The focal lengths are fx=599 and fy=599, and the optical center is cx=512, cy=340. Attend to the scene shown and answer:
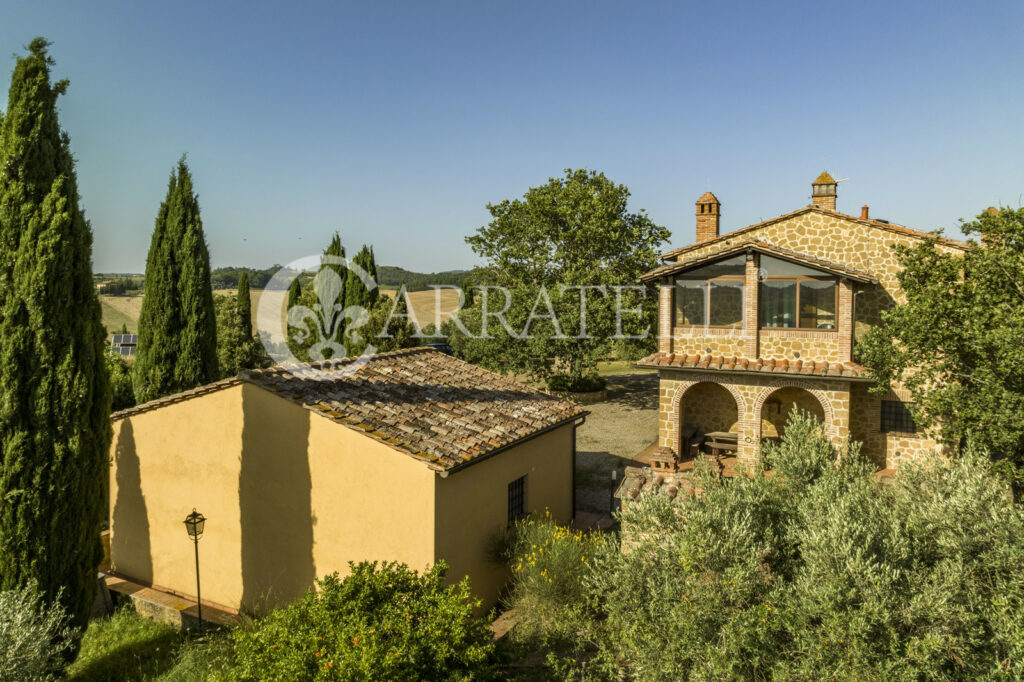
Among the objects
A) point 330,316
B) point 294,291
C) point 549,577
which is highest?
point 294,291

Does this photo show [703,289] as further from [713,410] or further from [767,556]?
[767,556]

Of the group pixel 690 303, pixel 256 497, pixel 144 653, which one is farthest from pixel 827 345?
pixel 144 653

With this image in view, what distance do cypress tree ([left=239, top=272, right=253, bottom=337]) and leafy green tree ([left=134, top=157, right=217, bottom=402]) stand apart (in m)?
14.9

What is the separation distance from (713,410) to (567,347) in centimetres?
982

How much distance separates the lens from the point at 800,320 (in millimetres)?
16156

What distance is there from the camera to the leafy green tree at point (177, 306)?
16.8 m

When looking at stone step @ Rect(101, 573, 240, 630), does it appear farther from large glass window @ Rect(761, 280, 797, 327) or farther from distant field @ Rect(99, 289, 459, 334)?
distant field @ Rect(99, 289, 459, 334)

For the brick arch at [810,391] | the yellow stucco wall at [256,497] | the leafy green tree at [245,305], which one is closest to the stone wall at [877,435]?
the brick arch at [810,391]

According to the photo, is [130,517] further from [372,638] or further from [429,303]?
[429,303]

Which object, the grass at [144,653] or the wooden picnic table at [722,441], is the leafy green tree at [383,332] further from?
the grass at [144,653]

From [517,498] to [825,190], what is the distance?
1370 centimetres

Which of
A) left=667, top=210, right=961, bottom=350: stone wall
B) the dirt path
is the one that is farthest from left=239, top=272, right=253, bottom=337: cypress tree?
left=667, top=210, right=961, bottom=350: stone wall

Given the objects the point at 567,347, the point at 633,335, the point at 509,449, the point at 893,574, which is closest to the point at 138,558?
the point at 509,449

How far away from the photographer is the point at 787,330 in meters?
16.1
